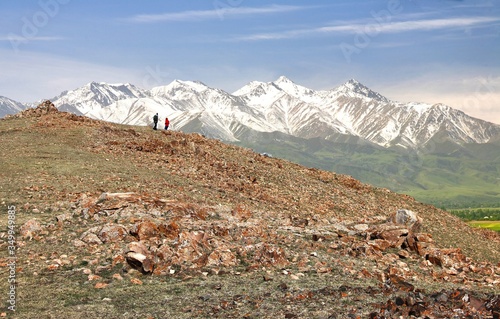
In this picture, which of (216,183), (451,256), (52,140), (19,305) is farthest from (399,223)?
(52,140)

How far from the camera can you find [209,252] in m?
19.9

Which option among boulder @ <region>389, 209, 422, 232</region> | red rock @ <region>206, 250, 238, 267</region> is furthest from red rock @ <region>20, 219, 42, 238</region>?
boulder @ <region>389, 209, 422, 232</region>

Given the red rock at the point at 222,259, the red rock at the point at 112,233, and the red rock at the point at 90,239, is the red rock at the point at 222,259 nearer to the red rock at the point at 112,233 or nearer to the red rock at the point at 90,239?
the red rock at the point at 112,233

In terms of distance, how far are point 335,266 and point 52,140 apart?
122 feet

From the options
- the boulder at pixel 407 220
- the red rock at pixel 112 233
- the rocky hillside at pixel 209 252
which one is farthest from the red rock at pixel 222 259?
the boulder at pixel 407 220

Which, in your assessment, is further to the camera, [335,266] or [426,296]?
[335,266]

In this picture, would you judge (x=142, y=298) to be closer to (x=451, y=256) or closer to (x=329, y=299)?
(x=329, y=299)

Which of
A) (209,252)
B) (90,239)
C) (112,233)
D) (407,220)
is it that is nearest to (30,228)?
(90,239)

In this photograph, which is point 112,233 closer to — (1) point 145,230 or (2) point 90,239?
(2) point 90,239

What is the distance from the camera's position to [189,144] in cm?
4875

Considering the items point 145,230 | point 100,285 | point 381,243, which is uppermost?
point 381,243

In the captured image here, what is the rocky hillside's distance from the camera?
15180 mm

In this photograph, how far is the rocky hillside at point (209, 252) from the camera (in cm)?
1518

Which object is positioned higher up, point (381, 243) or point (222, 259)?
point (381, 243)
